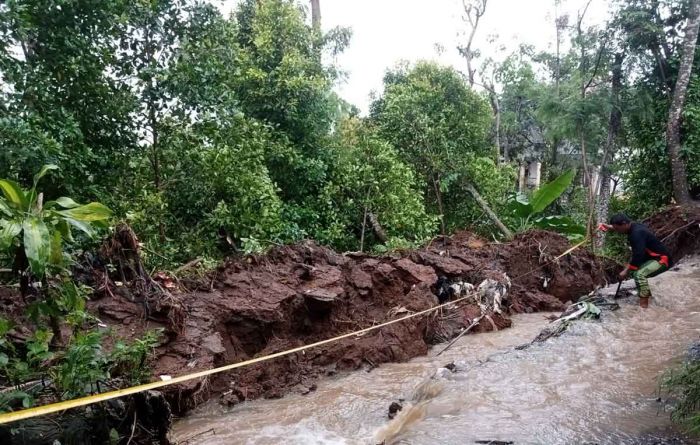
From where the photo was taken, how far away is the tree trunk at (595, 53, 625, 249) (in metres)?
13.3

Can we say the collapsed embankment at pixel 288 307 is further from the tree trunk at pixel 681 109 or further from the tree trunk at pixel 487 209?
the tree trunk at pixel 487 209

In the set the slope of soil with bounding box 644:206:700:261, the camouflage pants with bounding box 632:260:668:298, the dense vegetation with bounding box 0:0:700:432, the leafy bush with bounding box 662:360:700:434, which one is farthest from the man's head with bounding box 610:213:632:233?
the leafy bush with bounding box 662:360:700:434

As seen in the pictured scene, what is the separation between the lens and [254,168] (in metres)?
9.45

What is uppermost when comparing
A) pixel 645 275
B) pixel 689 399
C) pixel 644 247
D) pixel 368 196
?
pixel 368 196

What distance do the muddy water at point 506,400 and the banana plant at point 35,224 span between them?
8.35 ft

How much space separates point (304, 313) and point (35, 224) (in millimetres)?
4711

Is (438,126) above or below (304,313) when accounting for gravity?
above

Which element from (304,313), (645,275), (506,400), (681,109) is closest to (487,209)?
(681,109)

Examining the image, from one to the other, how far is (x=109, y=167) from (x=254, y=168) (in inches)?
104

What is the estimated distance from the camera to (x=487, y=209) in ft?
46.0

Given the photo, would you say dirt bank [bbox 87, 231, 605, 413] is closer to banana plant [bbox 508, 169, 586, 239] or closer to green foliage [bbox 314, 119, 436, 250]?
green foliage [bbox 314, 119, 436, 250]

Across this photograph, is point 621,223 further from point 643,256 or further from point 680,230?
point 680,230

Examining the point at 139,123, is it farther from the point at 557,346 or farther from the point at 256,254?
the point at 557,346

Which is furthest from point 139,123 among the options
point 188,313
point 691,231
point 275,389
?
point 691,231
